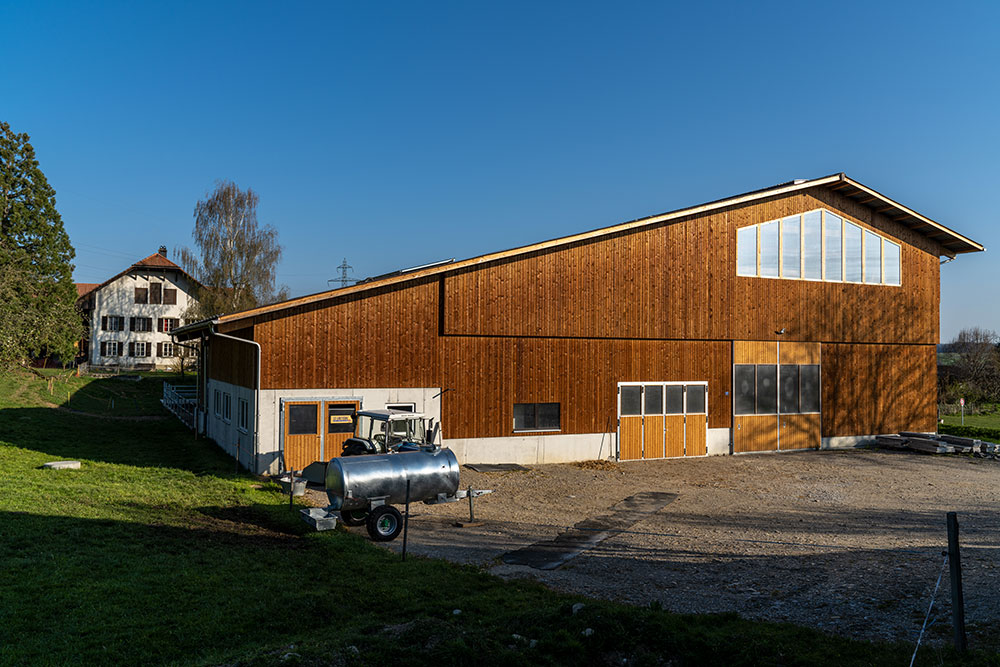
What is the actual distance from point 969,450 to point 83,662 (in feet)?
94.7

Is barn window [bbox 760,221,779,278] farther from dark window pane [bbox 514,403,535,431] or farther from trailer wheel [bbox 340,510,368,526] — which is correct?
trailer wheel [bbox 340,510,368,526]

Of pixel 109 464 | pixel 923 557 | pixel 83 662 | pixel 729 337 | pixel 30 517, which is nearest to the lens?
pixel 83 662

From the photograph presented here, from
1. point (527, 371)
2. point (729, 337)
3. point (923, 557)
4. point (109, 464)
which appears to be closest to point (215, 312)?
point (109, 464)

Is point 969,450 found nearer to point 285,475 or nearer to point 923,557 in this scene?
point 923,557

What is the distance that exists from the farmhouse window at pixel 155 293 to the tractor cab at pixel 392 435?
180 ft

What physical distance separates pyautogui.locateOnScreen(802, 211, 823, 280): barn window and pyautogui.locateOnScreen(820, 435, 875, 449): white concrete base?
249 inches

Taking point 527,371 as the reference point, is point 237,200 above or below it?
above

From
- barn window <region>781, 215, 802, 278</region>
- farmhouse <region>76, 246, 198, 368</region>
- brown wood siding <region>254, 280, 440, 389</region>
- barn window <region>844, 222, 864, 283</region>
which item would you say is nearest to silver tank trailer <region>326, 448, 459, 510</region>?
brown wood siding <region>254, 280, 440, 389</region>

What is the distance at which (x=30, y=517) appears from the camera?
12.6 meters

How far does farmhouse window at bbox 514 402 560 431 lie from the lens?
21.6m

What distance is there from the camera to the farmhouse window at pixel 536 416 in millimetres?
21609

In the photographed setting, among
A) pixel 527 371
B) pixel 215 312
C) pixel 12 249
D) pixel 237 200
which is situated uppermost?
pixel 237 200

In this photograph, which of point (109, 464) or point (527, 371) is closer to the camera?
point (109, 464)

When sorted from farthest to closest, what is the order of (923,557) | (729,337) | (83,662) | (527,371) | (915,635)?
(729,337) < (527,371) < (923,557) < (915,635) < (83,662)
